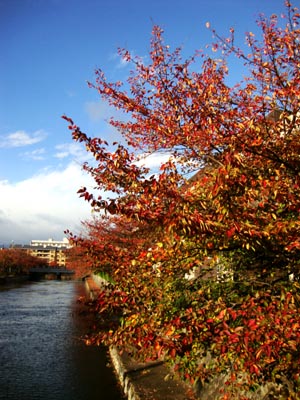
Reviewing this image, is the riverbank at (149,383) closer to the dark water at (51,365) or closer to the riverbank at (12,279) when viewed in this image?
the dark water at (51,365)

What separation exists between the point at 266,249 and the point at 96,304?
7.95 ft

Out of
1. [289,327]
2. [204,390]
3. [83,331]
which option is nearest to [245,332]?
[289,327]

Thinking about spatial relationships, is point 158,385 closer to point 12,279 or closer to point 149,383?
point 149,383

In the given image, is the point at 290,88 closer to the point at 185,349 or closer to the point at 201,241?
the point at 201,241

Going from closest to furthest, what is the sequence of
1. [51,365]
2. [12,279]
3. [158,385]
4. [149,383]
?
[158,385], [149,383], [51,365], [12,279]

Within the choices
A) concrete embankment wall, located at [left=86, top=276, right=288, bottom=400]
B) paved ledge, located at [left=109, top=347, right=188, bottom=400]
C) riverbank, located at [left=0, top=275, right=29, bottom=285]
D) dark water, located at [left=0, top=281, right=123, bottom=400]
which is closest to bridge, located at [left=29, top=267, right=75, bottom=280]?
riverbank, located at [left=0, top=275, right=29, bottom=285]

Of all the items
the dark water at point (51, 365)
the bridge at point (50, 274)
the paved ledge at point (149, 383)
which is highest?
the paved ledge at point (149, 383)

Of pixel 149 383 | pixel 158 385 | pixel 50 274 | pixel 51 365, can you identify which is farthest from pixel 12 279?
pixel 158 385

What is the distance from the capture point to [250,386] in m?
5.21

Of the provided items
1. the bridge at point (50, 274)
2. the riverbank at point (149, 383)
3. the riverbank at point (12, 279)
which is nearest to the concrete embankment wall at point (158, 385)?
the riverbank at point (149, 383)

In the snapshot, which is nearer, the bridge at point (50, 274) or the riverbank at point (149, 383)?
the riverbank at point (149, 383)

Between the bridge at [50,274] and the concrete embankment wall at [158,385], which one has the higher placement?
the concrete embankment wall at [158,385]

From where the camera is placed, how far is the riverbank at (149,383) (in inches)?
343

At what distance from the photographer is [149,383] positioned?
948 cm
